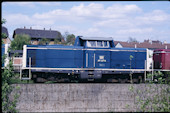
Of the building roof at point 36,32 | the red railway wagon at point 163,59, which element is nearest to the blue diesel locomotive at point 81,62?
the red railway wagon at point 163,59

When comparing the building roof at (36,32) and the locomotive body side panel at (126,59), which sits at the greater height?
the building roof at (36,32)

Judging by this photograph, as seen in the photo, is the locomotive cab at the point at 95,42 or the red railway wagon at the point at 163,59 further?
the red railway wagon at the point at 163,59

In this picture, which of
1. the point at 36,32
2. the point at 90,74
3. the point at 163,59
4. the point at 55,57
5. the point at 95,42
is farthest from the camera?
the point at 36,32

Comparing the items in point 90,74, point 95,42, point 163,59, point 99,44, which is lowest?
point 90,74

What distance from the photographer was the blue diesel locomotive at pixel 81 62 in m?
15.2

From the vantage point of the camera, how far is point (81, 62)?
15.6 metres

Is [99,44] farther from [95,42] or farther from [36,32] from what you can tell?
[36,32]

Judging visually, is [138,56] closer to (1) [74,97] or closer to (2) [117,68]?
(2) [117,68]

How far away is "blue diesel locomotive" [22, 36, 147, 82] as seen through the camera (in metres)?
15.2

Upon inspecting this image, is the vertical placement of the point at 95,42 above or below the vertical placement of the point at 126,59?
above

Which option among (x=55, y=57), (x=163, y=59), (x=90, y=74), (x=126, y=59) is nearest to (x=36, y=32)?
(x=55, y=57)

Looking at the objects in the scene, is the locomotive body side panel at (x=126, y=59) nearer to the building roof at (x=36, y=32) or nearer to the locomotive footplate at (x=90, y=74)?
the locomotive footplate at (x=90, y=74)

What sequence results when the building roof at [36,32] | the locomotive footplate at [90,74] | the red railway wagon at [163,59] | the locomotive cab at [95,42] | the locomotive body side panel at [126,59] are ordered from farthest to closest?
1. the building roof at [36,32]
2. the red railway wagon at [163,59]
3. the locomotive body side panel at [126,59]
4. the locomotive cab at [95,42]
5. the locomotive footplate at [90,74]

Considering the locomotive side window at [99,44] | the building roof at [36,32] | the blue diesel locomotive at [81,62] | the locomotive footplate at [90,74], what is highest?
the building roof at [36,32]
